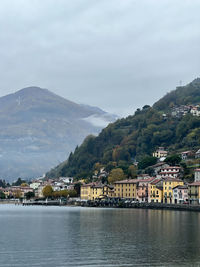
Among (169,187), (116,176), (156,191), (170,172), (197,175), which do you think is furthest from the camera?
(116,176)

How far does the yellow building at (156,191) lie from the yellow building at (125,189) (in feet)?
33.9

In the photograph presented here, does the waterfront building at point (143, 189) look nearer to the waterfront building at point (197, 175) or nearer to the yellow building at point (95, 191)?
the waterfront building at point (197, 175)

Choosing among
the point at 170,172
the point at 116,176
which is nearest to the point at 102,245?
the point at 170,172

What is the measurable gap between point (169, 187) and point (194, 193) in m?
9.39

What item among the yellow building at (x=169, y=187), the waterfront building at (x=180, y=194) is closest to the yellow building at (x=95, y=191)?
the yellow building at (x=169, y=187)

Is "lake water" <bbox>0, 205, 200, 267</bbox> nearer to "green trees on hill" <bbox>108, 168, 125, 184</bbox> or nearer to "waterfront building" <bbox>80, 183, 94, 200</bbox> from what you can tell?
"green trees on hill" <bbox>108, 168, 125, 184</bbox>

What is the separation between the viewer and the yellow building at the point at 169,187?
5779 inches

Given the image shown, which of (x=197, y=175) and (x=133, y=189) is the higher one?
(x=197, y=175)

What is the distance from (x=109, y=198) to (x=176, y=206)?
46.6 metres

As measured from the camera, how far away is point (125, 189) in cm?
16800

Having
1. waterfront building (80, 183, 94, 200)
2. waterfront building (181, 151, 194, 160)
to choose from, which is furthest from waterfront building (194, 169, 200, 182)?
waterfront building (80, 183, 94, 200)

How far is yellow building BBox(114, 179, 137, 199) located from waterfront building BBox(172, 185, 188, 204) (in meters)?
20.9

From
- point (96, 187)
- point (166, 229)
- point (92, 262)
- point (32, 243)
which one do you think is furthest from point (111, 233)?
point (96, 187)

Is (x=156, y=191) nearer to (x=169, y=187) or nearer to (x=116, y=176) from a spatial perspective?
(x=169, y=187)
